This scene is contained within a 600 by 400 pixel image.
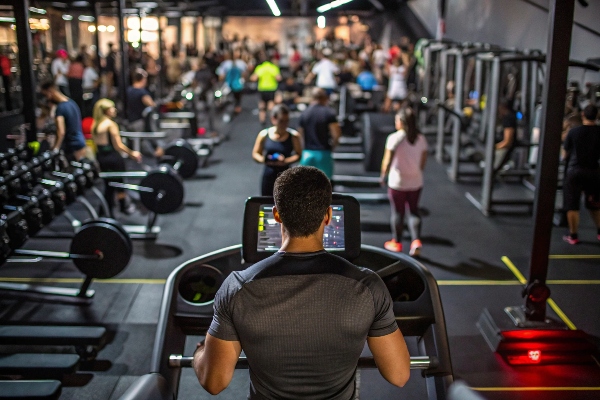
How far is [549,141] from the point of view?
170 inches

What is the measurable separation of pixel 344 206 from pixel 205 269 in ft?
3.11

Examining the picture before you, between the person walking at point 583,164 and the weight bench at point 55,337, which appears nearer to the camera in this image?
the weight bench at point 55,337

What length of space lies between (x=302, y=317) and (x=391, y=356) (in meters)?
0.32

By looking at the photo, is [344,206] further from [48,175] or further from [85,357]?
[48,175]

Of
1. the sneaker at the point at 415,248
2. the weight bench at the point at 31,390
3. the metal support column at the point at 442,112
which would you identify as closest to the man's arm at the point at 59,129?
the weight bench at the point at 31,390

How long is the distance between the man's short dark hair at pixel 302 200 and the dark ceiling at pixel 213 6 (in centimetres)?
851

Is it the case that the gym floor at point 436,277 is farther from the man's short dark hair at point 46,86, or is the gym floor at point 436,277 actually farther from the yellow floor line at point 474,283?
the man's short dark hair at point 46,86

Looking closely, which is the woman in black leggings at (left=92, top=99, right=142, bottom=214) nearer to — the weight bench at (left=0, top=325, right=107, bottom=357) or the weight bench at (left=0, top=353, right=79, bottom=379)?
the weight bench at (left=0, top=325, right=107, bottom=357)

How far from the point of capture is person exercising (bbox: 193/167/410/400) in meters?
1.80

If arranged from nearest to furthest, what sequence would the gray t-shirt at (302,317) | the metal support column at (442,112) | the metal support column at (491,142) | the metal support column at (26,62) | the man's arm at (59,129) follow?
the gray t-shirt at (302,317), the metal support column at (26,62), the man's arm at (59,129), the metal support column at (491,142), the metal support column at (442,112)

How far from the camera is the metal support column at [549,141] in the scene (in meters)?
4.20

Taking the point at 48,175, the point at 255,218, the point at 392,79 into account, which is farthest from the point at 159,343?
the point at 392,79

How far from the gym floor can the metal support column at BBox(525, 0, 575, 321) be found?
41 cm

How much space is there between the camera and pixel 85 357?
4316 millimetres
